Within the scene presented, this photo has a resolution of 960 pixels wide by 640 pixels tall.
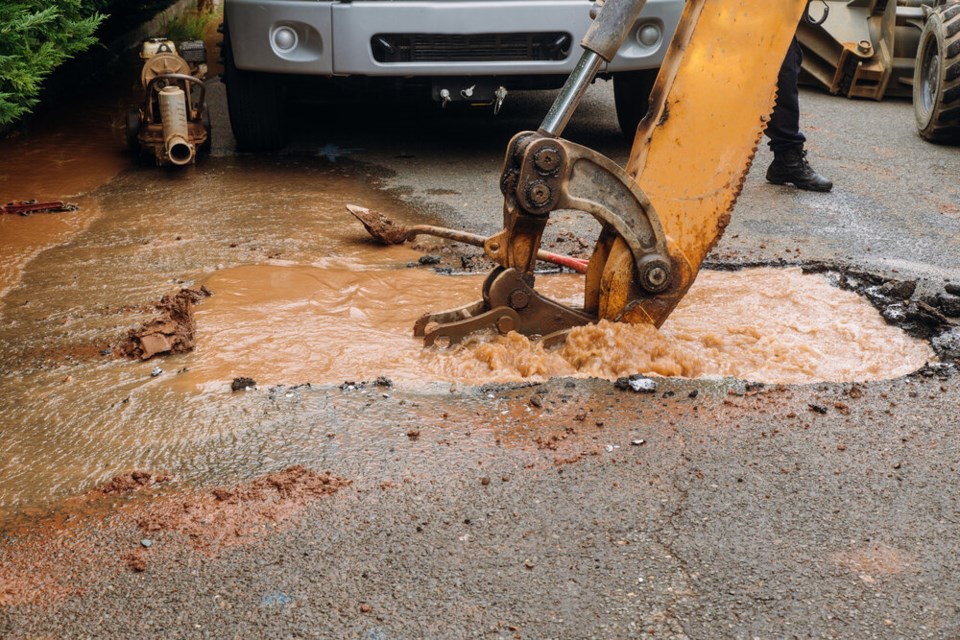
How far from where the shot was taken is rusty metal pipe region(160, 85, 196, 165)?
650 centimetres

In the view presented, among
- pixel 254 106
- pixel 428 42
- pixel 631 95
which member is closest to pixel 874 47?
pixel 631 95

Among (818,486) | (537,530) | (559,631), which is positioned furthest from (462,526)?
(818,486)

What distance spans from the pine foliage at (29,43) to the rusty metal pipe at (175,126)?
60 centimetres

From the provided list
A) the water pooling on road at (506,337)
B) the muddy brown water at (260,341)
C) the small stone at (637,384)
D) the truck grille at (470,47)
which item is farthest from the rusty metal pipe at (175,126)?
the small stone at (637,384)

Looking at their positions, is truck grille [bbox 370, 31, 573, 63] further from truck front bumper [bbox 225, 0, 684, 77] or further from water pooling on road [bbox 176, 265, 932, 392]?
water pooling on road [bbox 176, 265, 932, 392]

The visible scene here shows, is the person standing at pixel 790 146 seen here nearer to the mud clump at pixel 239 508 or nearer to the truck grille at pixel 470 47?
the truck grille at pixel 470 47

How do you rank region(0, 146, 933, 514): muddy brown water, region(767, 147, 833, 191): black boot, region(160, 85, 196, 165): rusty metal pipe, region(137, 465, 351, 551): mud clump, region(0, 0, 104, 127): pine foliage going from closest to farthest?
region(137, 465, 351, 551): mud clump
region(0, 146, 933, 514): muddy brown water
region(0, 0, 104, 127): pine foliage
region(767, 147, 833, 191): black boot
region(160, 85, 196, 165): rusty metal pipe

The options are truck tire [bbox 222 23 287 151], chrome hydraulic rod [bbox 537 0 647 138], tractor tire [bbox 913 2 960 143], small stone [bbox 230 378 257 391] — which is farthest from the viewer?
tractor tire [bbox 913 2 960 143]

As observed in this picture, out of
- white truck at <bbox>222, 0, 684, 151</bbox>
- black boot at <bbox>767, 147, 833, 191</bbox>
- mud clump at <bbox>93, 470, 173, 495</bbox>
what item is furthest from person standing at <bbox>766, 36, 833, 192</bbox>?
mud clump at <bbox>93, 470, 173, 495</bbox>

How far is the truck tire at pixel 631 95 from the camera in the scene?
23.7 feet

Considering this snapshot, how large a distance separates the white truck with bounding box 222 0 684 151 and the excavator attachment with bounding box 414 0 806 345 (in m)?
2.90

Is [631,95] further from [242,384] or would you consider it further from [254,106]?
[242,384]

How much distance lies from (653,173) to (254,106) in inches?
163

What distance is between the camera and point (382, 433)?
128 inches
